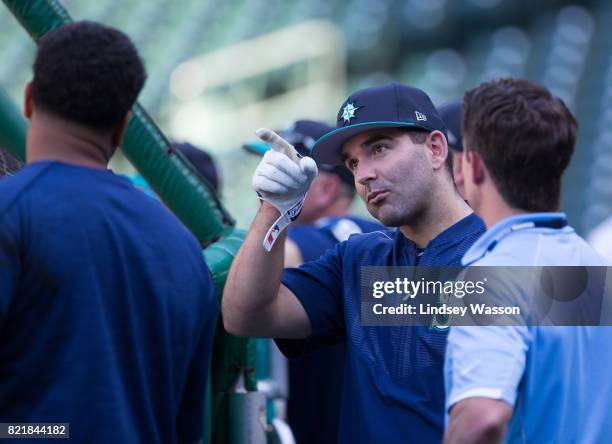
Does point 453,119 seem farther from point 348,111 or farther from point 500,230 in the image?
point 500,230

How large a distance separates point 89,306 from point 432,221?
3.05ft

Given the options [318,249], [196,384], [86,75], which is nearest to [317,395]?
[318,249]

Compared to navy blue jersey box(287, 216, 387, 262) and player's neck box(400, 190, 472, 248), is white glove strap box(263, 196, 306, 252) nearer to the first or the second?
player's neck box(400, 190, 472, 248)

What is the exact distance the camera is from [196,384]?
220 centimetres

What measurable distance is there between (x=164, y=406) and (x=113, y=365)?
187mm

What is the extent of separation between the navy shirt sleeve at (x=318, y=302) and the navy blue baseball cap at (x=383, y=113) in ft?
1.07

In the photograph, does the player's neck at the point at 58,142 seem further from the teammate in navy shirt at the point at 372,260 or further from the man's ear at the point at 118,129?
the teammate in navy shirt at the point at 372,260

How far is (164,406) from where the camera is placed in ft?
6.75

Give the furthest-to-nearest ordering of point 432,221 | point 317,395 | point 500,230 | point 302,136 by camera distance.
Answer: point 302,136
point 317,395
point 432,221
point 500,230

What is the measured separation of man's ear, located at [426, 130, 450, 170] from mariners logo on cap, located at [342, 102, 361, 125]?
20cm

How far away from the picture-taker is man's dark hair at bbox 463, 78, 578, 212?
1944 millimetres

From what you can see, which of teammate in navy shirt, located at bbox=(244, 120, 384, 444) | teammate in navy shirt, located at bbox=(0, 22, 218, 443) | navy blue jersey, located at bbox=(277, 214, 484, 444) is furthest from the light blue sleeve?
teammate in navy shirt, located at bbox=(244, 120, 384, 444)

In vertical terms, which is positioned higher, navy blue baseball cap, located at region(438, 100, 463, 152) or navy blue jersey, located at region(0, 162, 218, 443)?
navy blue baseball cap, located at region(438, 100, 463, 152)

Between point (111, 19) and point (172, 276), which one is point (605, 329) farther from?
point (111, 19)
